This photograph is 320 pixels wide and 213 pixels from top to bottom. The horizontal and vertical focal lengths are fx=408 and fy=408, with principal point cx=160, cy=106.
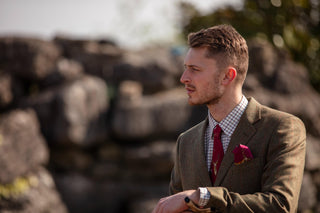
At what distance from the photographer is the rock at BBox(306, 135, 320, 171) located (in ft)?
27.1

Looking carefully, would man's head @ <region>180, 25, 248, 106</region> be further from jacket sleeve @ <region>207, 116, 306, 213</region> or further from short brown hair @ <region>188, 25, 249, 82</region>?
jacket sleeve @ <region>207, 116, 306, 213</region>

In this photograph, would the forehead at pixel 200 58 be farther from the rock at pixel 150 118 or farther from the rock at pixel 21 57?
the rock at pixel 21 57

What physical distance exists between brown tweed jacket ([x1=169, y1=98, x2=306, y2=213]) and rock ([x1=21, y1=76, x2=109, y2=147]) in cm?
632

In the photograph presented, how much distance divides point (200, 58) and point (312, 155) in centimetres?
664

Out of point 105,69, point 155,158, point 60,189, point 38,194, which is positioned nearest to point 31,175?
point 38,194

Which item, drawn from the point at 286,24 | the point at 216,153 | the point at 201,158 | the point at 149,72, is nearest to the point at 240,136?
the point at 216,153

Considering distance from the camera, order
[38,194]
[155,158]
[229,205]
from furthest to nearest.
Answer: [155,158]
[38,194]
[229,205]

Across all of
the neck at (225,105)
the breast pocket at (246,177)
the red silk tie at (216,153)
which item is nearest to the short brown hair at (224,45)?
the neck at (225,105)

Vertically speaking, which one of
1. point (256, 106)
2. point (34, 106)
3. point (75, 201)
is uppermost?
point (256, 106)

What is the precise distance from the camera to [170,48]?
10.5 m

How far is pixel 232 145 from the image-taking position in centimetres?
243

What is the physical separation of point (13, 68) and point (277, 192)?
8.12 meters

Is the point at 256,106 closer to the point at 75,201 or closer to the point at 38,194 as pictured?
the point at 38,194

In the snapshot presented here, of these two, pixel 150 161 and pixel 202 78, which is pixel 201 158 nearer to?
pixel 202 78
